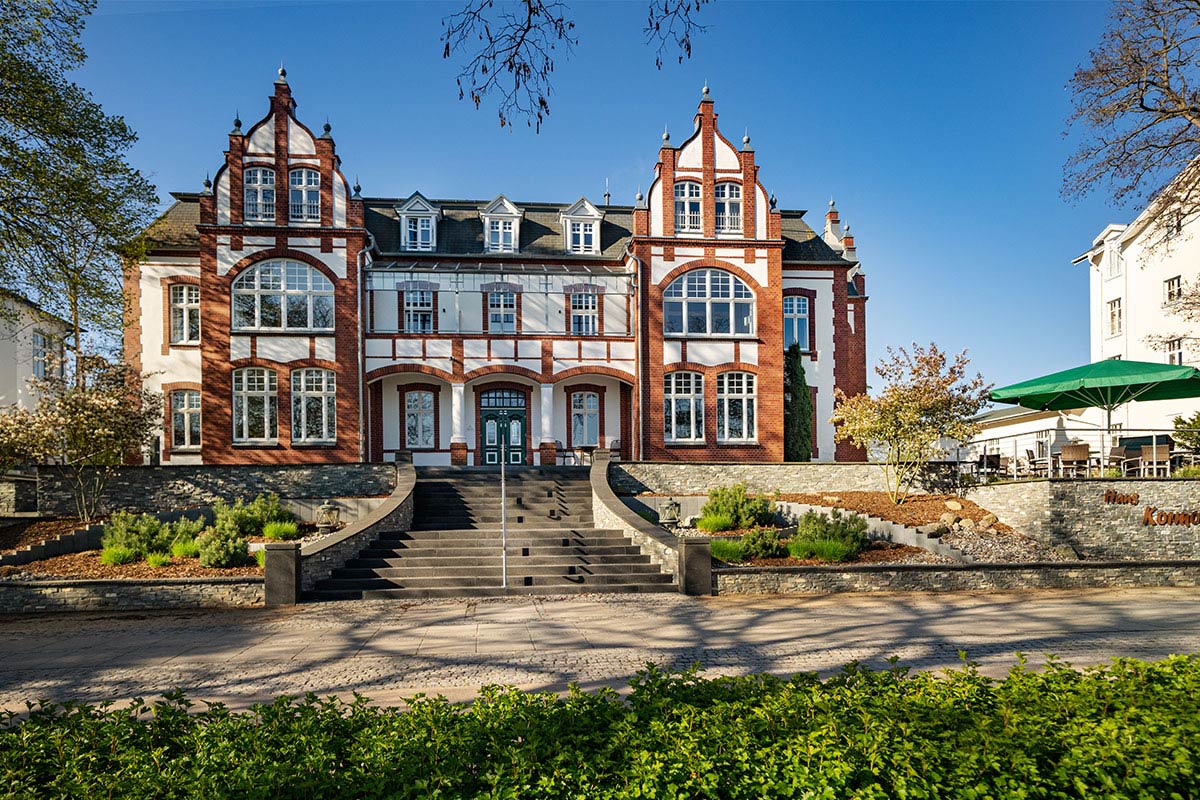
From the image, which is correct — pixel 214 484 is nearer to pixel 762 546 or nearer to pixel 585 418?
pixel 585 418

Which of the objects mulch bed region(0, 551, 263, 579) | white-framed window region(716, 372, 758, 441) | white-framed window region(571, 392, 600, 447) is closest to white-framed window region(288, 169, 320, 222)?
white-framed window region(571, 392, 600, 447)

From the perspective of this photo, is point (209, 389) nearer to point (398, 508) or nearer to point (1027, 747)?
point (398, 508)

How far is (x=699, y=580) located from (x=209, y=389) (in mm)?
17319

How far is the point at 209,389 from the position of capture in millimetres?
23156

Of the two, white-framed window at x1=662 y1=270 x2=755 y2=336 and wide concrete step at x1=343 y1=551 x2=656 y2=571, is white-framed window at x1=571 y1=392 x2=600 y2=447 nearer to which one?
white-framed window at x1=662 y1=270 x2=755 y2=336

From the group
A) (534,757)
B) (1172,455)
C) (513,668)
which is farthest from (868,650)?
(1172,455)

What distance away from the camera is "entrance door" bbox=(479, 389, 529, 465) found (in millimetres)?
25766

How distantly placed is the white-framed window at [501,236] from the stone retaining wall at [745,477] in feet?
33.6

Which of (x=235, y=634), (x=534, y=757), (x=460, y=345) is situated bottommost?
(x=235, y=634)

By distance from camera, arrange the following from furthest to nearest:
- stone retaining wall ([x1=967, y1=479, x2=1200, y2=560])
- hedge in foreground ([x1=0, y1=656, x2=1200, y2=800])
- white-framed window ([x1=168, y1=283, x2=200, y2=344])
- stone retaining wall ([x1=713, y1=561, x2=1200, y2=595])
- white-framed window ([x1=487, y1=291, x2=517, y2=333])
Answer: white-framed window ([x1=487, y1=291, x2=517, y2=333]) → white-framed window ([x1=168, y1=283, x2=200, y2=344]) → stone retaining wall ([x1=967, y1=479, x2=1200, y2=560]) → stone retaining wall ([x1=713, y1=561, x2=1200, y2=595]) → hedge in foreground ([x1=0, y1=656, x2=1200, y2=800])

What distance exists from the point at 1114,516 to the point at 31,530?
23011mm

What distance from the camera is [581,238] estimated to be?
27641mm

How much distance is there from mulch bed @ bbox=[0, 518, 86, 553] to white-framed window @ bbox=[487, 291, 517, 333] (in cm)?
1255

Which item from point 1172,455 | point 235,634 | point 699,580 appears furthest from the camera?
point 1172,455
